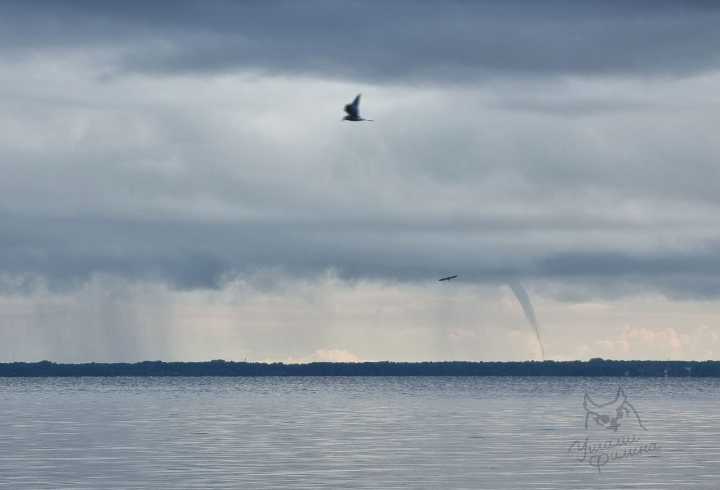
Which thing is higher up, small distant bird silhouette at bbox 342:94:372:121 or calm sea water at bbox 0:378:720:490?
small distant bird silhouette at bbox 342:94:372:121

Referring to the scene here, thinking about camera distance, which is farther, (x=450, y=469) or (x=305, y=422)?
(x=305, y=422)

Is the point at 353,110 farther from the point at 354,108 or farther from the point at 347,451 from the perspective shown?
the point at 347,451

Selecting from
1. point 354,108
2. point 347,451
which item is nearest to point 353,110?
point 354,108

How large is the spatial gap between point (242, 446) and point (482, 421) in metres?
34.0

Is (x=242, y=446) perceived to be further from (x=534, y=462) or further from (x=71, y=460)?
(x=534, y=462)

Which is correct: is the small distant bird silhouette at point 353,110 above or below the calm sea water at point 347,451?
above

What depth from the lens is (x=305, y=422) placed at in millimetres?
105938

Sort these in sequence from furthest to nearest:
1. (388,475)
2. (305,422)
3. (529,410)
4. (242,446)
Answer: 1. (529,410)
2. (305,422)
3. (242,446)
4. (388,475)

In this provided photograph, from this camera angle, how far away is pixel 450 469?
63.6 metres

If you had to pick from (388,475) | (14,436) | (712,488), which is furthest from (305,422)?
(712,488)

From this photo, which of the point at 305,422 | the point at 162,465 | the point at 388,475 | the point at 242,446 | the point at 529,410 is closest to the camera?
the point at 388,475

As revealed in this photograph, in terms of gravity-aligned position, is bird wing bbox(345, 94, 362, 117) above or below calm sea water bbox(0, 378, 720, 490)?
above

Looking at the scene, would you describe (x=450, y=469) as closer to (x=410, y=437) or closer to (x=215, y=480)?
(x=215, y=480)

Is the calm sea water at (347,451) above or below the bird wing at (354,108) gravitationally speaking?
below
